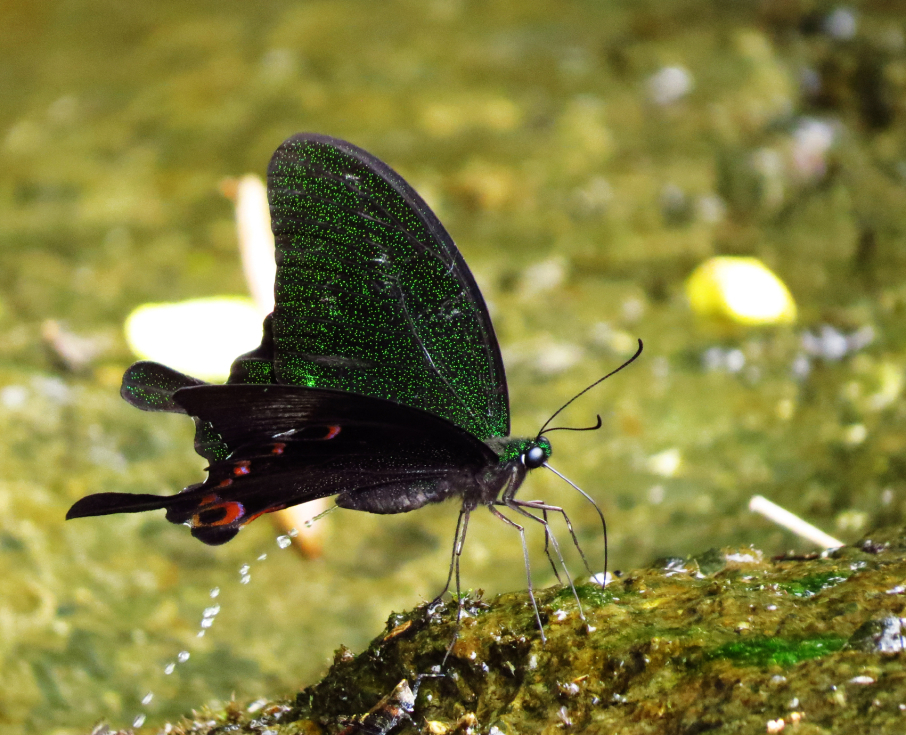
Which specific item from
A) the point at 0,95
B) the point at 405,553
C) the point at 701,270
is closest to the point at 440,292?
the point at 405,553

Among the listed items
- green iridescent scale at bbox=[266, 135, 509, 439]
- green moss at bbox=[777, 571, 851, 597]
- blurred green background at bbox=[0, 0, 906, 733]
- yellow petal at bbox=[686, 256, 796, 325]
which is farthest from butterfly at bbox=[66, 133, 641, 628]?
yellow petal at bbox=[686, 256, 796, 325]

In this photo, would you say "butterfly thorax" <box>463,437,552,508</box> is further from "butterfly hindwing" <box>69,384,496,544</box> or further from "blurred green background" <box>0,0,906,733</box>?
"blurred green background" <box>0,0,906,733</box>

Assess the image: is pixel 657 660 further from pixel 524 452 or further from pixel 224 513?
pixel 224 513

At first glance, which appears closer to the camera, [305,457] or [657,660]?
[657,660]

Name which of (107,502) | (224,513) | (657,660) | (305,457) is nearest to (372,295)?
(305,457)

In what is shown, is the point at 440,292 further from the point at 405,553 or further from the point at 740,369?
the point at 740,369
